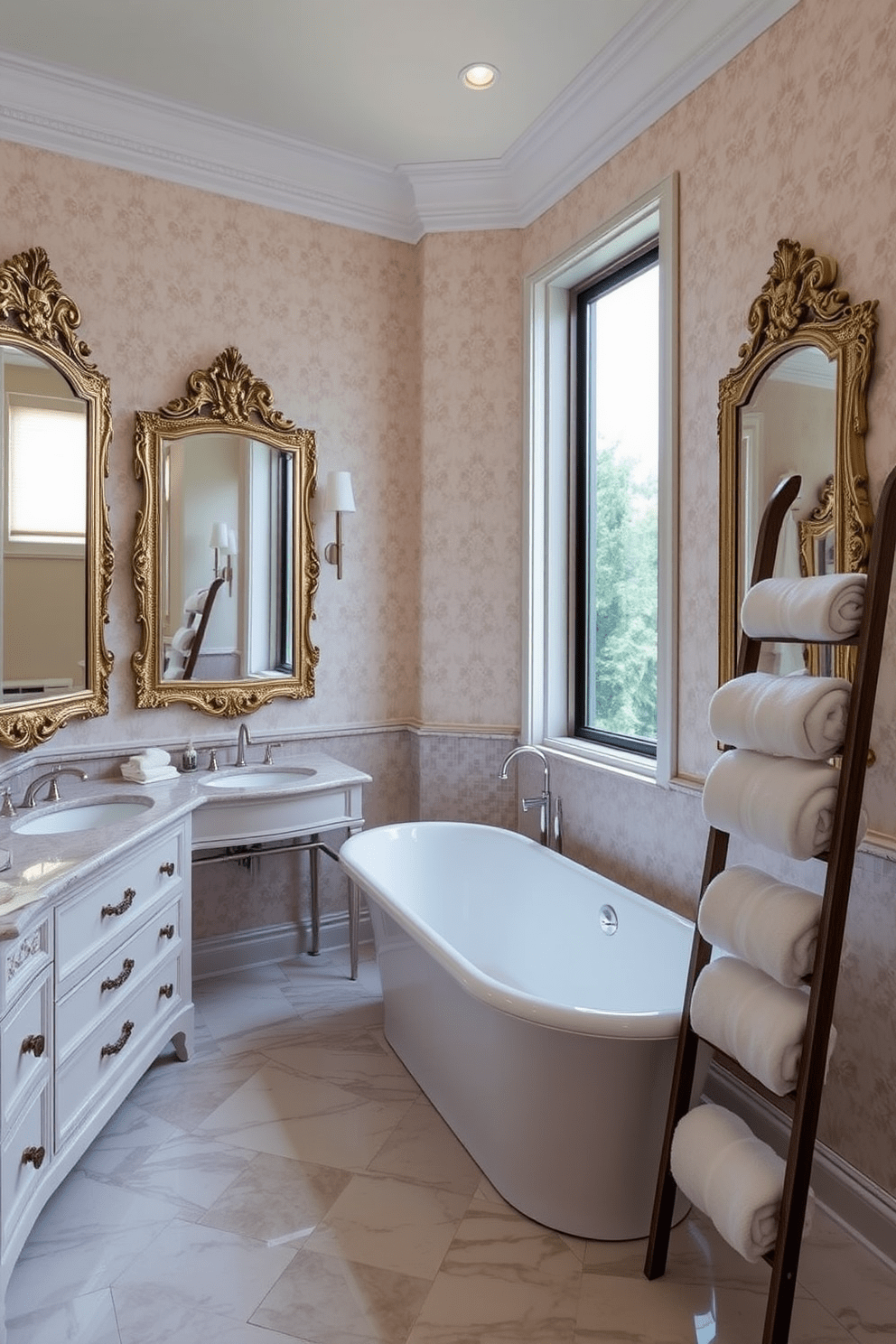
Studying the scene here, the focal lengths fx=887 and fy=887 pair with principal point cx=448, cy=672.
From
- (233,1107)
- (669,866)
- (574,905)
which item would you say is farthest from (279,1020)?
(669,866)

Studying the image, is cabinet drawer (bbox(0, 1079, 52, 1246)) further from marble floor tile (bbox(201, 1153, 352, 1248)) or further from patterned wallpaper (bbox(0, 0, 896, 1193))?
patterned wallpaper (bbox(0, 0, 896, 1193))

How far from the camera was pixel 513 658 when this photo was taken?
3396mm

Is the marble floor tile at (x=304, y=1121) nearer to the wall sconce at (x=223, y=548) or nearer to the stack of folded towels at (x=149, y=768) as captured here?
the stack of folded towels at (x=149, y=768)

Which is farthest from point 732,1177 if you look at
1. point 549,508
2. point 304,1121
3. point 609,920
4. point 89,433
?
point 89,433

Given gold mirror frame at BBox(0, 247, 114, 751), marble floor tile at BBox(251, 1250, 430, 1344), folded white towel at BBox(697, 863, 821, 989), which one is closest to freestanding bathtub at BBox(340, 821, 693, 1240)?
folded white towel at BBox(697, 863, 821, 989)

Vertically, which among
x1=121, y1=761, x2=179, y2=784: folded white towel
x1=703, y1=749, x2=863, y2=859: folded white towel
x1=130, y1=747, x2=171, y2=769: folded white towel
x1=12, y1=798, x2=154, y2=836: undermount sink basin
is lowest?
x1=12, y1=798, x2=154, y2=836: undermount sink basin

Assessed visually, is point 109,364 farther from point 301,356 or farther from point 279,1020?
point 279,1020

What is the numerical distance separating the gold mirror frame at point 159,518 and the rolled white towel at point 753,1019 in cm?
199

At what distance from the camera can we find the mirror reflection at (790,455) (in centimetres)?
201

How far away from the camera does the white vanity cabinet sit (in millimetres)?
1685

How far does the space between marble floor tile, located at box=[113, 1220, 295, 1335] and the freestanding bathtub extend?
544 millimetres

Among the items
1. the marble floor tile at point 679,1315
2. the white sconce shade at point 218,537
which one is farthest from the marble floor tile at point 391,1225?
the white sconce shade at point 218,537

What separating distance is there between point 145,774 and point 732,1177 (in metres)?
2.05

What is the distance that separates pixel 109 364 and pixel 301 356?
0.70m
